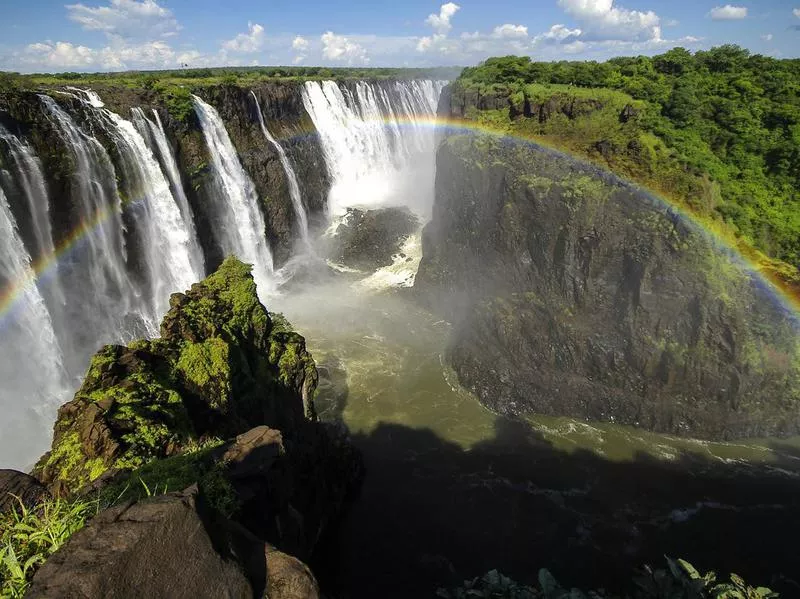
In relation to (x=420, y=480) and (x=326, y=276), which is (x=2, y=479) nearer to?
(x=420, y=480)

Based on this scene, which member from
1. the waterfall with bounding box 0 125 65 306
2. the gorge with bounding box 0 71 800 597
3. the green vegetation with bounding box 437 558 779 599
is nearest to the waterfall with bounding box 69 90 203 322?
the gorge with bounding box 0 71 800 597

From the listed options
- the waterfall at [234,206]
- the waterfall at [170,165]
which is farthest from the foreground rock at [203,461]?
the waterfall at [234,206]

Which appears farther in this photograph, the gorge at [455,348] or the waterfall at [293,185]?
the waterfall at [293,185]

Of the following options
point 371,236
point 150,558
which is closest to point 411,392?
point 371,236

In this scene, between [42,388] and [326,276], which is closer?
[42,388]

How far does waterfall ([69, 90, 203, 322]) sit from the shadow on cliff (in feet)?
45.1

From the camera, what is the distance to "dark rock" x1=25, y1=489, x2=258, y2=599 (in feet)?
11.4

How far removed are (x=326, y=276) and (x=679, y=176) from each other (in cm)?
2109

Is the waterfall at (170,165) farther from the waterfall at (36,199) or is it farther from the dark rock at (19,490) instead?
the dark rock at (19,490)

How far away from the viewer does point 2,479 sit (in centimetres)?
616

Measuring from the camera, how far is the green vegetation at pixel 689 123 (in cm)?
2155

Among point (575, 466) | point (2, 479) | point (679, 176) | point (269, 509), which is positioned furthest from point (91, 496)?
point (679, 176)

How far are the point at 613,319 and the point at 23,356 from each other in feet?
79.1

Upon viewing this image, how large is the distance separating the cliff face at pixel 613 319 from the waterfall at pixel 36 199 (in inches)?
697
